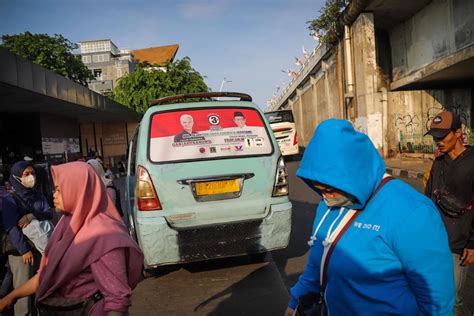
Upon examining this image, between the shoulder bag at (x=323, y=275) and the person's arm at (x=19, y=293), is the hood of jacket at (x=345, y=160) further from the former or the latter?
the person's arm at (x=19, y=293)

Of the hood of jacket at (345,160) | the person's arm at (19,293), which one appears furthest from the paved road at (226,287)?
the hood of jacket at (345,160)

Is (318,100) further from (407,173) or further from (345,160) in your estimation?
(345,160)

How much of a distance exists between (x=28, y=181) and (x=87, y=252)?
232 centimetres

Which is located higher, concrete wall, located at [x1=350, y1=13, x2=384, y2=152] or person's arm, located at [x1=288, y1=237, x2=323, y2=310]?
concrete wall, located at [x1=350, y1=13, x2=384, y2=152]

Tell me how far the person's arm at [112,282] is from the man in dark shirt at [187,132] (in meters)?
2.61

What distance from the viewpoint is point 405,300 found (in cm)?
155

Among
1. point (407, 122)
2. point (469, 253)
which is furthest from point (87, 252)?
point (407, 122)

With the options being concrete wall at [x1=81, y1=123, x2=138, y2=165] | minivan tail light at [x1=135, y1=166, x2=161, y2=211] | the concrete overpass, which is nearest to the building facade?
concrete wall at [x1=81, y1=123, x2=138, y2=165]

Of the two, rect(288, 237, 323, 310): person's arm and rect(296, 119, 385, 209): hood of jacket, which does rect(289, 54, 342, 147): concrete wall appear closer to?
rect(288, 237, 323, 310): person's arm

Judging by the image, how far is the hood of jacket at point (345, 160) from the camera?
148 centimetres

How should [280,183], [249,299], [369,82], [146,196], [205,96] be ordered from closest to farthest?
[249,299]
[146,196]
[280,183]
[205,96]
[369,82]

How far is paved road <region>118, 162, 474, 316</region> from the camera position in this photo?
3822mm

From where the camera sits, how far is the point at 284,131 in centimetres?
2125

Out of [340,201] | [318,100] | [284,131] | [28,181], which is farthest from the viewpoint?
[318,100]
